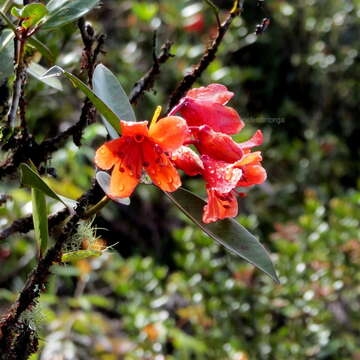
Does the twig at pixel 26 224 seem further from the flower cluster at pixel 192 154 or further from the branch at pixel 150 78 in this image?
the branch at pixel 150 78

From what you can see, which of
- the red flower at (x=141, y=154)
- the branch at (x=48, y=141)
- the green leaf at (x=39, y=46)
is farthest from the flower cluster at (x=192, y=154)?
the green leaf at (x=39, y=46)

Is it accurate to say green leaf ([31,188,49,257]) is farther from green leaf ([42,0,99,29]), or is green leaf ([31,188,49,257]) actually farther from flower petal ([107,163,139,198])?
green leaf ([42,0,99,29])

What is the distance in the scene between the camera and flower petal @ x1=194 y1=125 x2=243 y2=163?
0.79 metres

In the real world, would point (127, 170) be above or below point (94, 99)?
below

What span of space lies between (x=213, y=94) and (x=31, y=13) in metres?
0.26

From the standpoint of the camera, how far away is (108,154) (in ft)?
2.62

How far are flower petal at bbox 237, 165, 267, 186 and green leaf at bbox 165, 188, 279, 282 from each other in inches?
2.6

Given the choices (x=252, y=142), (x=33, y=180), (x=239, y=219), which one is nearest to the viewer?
(x=33, y=180)

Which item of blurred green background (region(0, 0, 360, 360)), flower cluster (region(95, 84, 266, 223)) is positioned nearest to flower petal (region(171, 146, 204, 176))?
flower cluster (region(95, 84, 266, 223))

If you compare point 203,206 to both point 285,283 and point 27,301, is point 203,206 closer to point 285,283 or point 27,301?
point 27,301

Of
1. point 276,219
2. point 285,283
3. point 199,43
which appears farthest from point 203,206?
point 199,43

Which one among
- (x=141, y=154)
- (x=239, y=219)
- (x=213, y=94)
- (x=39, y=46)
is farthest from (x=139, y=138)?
(x=239, y=219)

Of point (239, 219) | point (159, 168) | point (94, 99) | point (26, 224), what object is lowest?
point (239, 219)

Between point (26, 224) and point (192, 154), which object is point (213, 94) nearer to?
Answer: point (192, 154)
